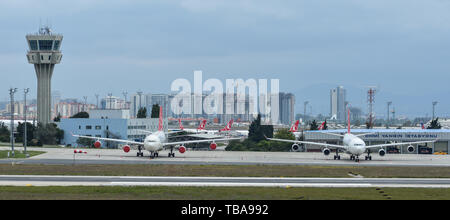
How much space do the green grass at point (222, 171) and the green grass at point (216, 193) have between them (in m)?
11.9

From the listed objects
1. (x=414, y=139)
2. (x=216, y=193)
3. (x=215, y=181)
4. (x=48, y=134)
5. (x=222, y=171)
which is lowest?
(x=222, y=171)

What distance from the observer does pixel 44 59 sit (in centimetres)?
15125

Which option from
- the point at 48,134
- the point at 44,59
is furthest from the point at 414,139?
the point at 44,59

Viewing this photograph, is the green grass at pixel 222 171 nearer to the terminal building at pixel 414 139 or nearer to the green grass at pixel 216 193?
the green grass at pixel 216 193

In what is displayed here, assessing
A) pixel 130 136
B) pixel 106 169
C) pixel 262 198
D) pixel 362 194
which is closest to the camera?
pixel 262 198

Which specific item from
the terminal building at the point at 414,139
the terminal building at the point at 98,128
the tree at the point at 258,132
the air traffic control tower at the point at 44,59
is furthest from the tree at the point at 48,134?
the terminal building at the point at 414,139

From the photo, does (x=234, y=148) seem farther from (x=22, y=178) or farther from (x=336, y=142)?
(x=22, y=178)

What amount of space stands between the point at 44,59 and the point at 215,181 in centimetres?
11264

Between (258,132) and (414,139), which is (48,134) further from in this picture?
(414,139)

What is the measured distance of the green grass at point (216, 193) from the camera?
37.6 meters

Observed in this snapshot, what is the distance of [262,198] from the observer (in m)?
37.4

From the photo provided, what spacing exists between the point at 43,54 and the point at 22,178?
107172 mm

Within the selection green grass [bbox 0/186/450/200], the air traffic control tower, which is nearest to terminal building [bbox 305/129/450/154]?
green grass [bbox 0/186/450/200]
